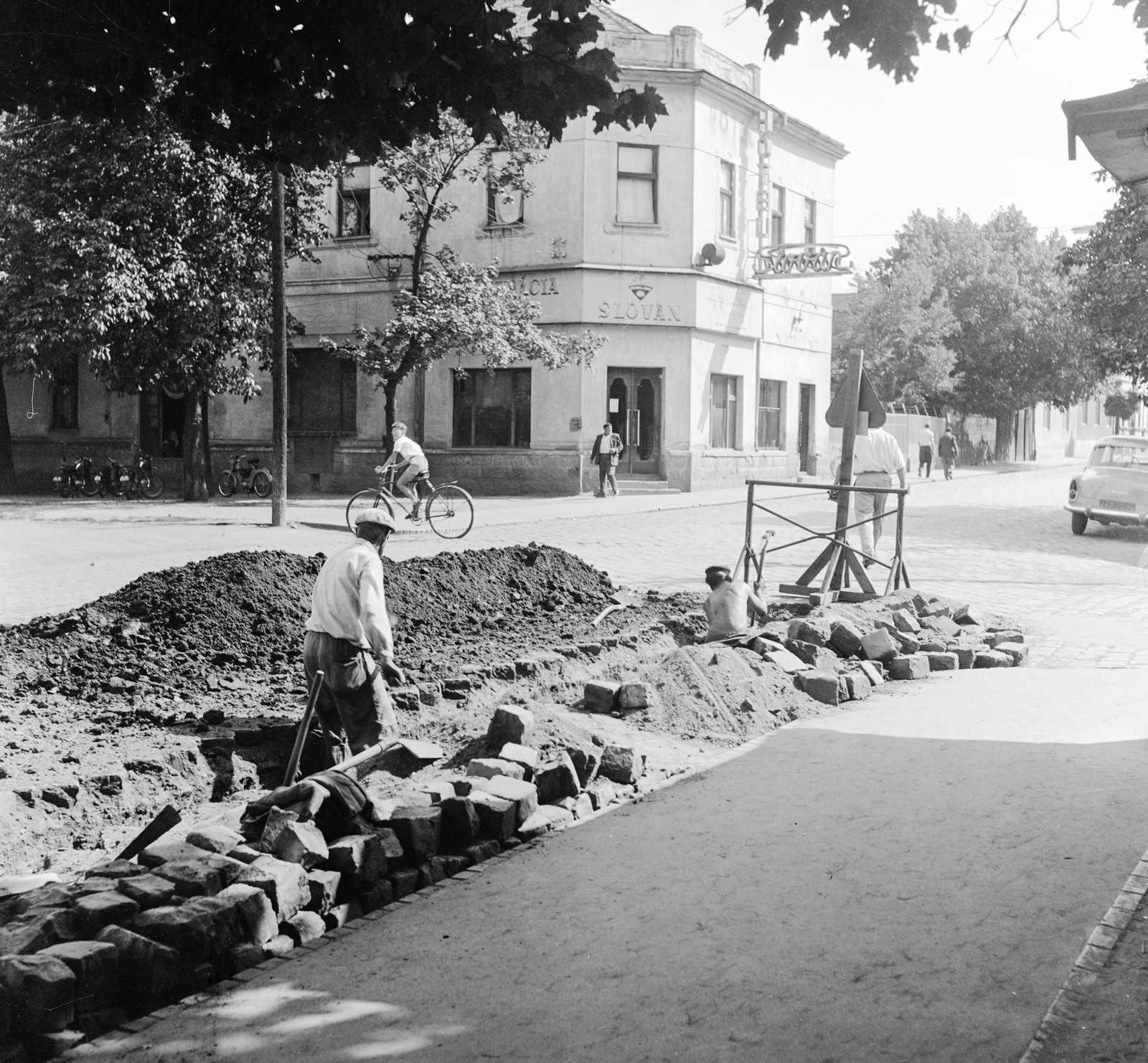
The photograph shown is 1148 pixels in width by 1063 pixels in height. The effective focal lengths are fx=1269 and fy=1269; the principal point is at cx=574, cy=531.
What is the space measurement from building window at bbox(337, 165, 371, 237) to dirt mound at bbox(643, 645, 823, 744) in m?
25.7

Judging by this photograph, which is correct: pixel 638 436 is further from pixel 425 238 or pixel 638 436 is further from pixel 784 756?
pixel 784 756

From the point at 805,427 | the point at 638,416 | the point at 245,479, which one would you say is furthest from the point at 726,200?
the point at 245,479

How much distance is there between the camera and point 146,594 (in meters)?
9.42

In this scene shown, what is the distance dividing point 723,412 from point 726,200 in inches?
210

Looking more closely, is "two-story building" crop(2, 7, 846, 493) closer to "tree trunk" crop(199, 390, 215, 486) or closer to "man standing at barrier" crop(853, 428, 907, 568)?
"tree trunk" crop(199, 390, 215, 486)

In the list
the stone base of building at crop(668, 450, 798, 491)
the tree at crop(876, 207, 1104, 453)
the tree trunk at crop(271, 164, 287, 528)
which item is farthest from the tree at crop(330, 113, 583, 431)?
the tree at crop(876, 207, 1104, 453)

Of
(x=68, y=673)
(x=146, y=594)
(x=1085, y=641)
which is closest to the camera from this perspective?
(x=68, y=673)

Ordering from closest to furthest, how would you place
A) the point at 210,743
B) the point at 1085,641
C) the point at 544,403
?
the point at 210,743, the point at 1085,641, the point at 544,403

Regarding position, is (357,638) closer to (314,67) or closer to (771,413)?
(314,67)

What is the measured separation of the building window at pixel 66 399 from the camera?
36125mm

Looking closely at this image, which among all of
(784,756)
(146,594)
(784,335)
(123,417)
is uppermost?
(784,335)

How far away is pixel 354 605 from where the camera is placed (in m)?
6.51

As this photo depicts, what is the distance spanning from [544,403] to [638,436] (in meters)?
2.49

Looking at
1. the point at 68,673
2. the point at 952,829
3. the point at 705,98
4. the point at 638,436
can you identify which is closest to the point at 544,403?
the point at 638,436
